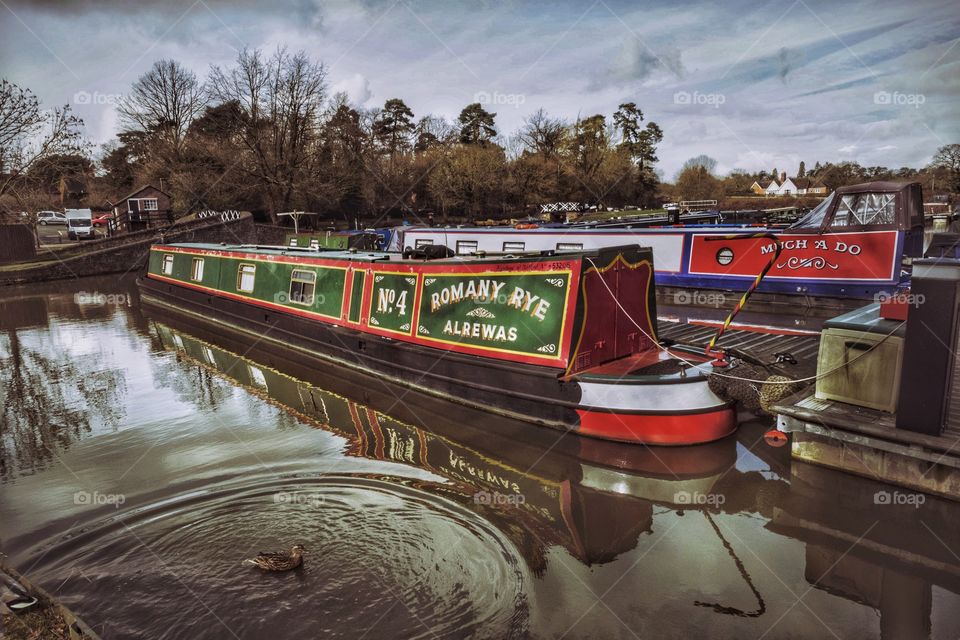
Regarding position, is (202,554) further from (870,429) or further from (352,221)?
(352,221)

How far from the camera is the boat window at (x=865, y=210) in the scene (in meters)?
10.3

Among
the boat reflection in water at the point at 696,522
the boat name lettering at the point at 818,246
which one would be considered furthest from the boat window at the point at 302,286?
the boat name lettering at the point at 818,246

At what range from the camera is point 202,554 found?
14.3 ft

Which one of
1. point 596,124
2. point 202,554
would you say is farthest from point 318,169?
point 202,554

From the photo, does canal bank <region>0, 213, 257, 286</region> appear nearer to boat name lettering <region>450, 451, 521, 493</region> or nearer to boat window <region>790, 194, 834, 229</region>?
boat name lettering <region>450, 451, 521, 493</region>

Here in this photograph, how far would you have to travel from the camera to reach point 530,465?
239 inches
